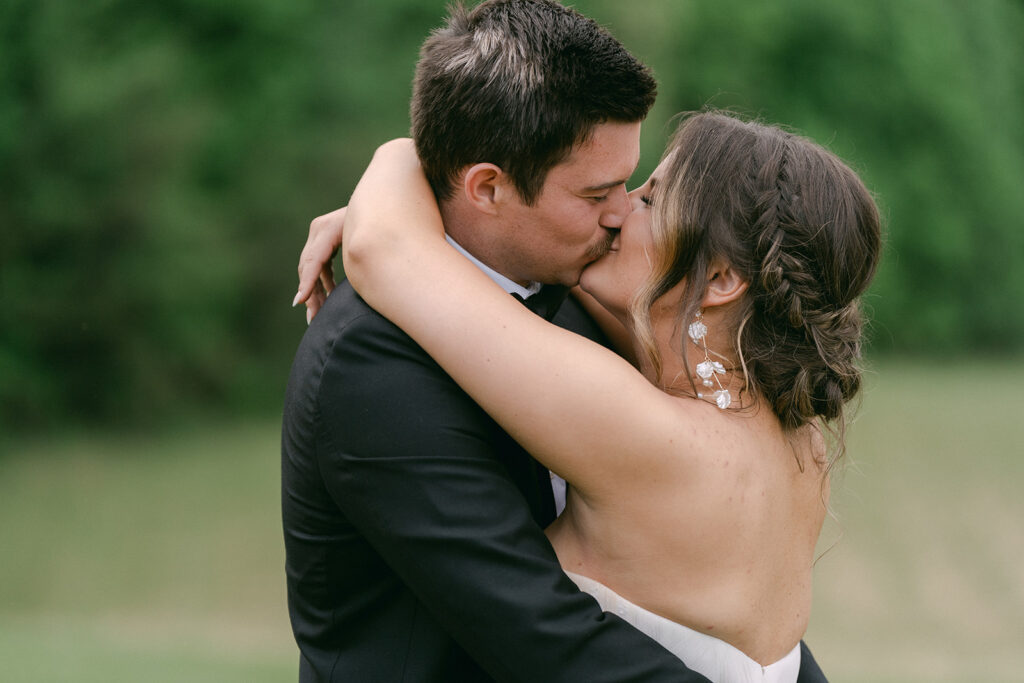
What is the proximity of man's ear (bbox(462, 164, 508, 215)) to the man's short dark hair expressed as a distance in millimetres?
22

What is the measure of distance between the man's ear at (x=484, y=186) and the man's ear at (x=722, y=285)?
0.52 metres

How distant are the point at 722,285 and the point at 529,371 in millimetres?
542

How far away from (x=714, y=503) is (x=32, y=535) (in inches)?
429

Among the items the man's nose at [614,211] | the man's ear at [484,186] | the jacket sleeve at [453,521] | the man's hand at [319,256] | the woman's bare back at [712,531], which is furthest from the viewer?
the man's hand at [319,256]

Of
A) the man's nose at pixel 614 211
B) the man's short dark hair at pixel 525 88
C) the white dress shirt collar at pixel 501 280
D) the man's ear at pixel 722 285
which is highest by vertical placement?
the man's short dark hair at pixel 525 88

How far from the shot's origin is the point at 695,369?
2.37 m

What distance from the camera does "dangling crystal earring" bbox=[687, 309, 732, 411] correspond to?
2.30m

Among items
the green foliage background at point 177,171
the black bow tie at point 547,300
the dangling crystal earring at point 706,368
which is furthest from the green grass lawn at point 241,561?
the dangling crystal earring at point 706,368

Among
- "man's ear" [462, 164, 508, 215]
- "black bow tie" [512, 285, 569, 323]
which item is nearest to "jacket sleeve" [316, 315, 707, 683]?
"man's ear" [462, 164, 508, 215]

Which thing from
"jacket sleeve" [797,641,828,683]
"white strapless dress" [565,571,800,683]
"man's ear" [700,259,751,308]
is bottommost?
"jacket sleeve" [797,641,828,683]

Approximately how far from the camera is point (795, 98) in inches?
802

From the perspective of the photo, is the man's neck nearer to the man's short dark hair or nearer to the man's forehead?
the man's short dark hair

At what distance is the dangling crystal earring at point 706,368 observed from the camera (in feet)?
7.55

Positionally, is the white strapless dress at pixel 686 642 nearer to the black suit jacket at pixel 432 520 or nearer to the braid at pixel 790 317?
the black suit jacket at pixel 432 520
